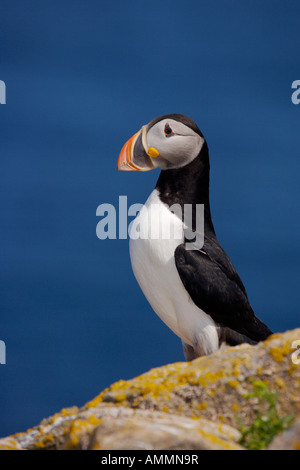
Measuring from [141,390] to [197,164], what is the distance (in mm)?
2311

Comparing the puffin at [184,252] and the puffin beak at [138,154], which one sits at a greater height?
the puffin beak at [138,154]

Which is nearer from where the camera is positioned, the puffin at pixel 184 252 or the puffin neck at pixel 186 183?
the puffin at pixel 184 252

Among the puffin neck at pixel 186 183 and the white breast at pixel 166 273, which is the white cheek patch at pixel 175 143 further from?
the white breast at pixel 166 273

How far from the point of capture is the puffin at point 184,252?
4574 millimetres

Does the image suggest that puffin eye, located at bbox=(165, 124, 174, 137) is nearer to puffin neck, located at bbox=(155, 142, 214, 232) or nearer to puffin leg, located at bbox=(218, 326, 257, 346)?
puffin neck, located at bbox=(155, 142, 214, 232)

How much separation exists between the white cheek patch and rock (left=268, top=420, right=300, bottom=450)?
2797mm

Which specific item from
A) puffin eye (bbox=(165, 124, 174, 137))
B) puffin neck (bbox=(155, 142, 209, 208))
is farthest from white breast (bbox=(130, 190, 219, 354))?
puffin eye (bbox=(165, 124, 174, 137))

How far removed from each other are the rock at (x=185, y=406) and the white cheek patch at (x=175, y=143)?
6.37 feet

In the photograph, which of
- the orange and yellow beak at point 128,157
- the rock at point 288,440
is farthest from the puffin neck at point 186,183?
the rock at point 288,440

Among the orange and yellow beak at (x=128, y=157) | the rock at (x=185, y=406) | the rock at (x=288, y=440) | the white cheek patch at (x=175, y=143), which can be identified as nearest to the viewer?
the rock at (x=288, y=440)

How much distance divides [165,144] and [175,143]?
0.07 meters

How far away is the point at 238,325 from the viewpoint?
4.70 metres
